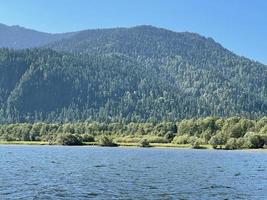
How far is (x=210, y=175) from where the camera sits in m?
103

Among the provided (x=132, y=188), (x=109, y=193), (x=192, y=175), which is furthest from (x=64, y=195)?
(x=192, y=175)

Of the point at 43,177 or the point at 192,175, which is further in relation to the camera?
the point at 192,175

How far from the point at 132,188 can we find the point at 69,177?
60.1 feet

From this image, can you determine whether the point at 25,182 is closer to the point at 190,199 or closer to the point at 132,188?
the point at 132,188

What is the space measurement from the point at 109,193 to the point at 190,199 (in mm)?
10866

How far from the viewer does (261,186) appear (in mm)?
85125

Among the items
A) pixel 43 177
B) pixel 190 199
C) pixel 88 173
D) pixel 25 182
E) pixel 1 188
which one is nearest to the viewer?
pixel 190 199

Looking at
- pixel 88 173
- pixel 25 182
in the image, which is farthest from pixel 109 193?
pixel 88 173

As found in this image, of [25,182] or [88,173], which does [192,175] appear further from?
[25,182]

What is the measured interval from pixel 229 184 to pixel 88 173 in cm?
2699

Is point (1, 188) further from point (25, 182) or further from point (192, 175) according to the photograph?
point (192, 175)

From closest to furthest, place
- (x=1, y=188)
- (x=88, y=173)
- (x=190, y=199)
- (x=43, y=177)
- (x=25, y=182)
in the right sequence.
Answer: (x=190, y=199) < (x=1, y=188) < (x=25, y=182) < (x=43, y=177) < (x=88, y=173)

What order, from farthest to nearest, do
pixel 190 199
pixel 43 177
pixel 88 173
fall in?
pixel 88 173
pixel 43 177
pixel 190 199

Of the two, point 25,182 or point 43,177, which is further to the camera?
point 43,177
